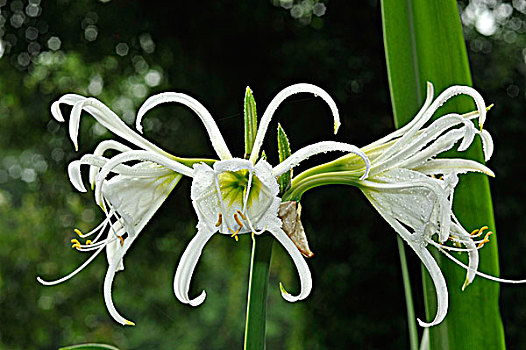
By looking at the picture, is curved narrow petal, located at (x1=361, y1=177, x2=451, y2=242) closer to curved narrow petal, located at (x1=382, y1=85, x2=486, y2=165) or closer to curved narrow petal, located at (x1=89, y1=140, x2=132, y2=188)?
curved narrow petal, located at (x1=382, y1=85, x2=486, y2=165)

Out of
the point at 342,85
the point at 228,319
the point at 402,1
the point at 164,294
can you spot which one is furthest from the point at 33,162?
the point at 402,1

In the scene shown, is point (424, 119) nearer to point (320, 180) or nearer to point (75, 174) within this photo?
point (320, 180)

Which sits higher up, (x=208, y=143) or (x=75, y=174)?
(x=208, y=143)

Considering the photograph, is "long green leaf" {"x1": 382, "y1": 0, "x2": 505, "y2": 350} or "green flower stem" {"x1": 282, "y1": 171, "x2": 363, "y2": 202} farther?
"long green leaf" {"x1": 382, "y1": 0, "x2": 505, "y2": 350}

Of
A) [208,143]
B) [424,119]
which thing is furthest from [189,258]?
[208,143]

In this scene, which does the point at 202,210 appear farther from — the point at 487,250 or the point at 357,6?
the point at 357,6

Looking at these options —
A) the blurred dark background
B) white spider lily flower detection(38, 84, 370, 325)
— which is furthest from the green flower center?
the blurred dark background
